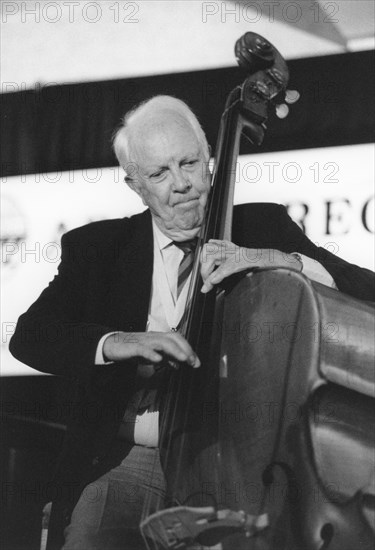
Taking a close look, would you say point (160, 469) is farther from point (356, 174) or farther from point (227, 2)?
point (227, 2)

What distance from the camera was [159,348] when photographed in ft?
4.05

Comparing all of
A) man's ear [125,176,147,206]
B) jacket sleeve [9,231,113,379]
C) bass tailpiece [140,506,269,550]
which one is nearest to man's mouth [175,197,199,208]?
man's ear [125,176,147,206]

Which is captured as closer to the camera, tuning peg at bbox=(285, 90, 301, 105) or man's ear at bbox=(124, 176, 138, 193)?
tuning peg at bbox=(285, 90, 301, 105)

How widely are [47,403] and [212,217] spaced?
0.54 metres

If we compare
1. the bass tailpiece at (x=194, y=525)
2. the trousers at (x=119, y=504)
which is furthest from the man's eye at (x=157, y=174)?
the bass tailpiece at (x=194, y=525)

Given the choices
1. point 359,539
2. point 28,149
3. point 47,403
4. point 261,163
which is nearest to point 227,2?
point 261,163

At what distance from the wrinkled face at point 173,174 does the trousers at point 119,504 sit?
0.43m

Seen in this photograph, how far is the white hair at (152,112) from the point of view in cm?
159

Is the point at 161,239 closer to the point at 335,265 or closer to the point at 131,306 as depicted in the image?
the point at 131,306

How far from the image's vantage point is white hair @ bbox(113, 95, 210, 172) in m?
1.59

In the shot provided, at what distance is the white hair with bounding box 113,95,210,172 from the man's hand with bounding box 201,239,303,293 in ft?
0.98

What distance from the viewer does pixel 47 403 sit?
1670mm

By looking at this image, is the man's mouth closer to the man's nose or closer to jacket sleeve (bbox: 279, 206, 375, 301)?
the man's nose

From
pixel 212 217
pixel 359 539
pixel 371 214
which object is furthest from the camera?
pixel 371 214
